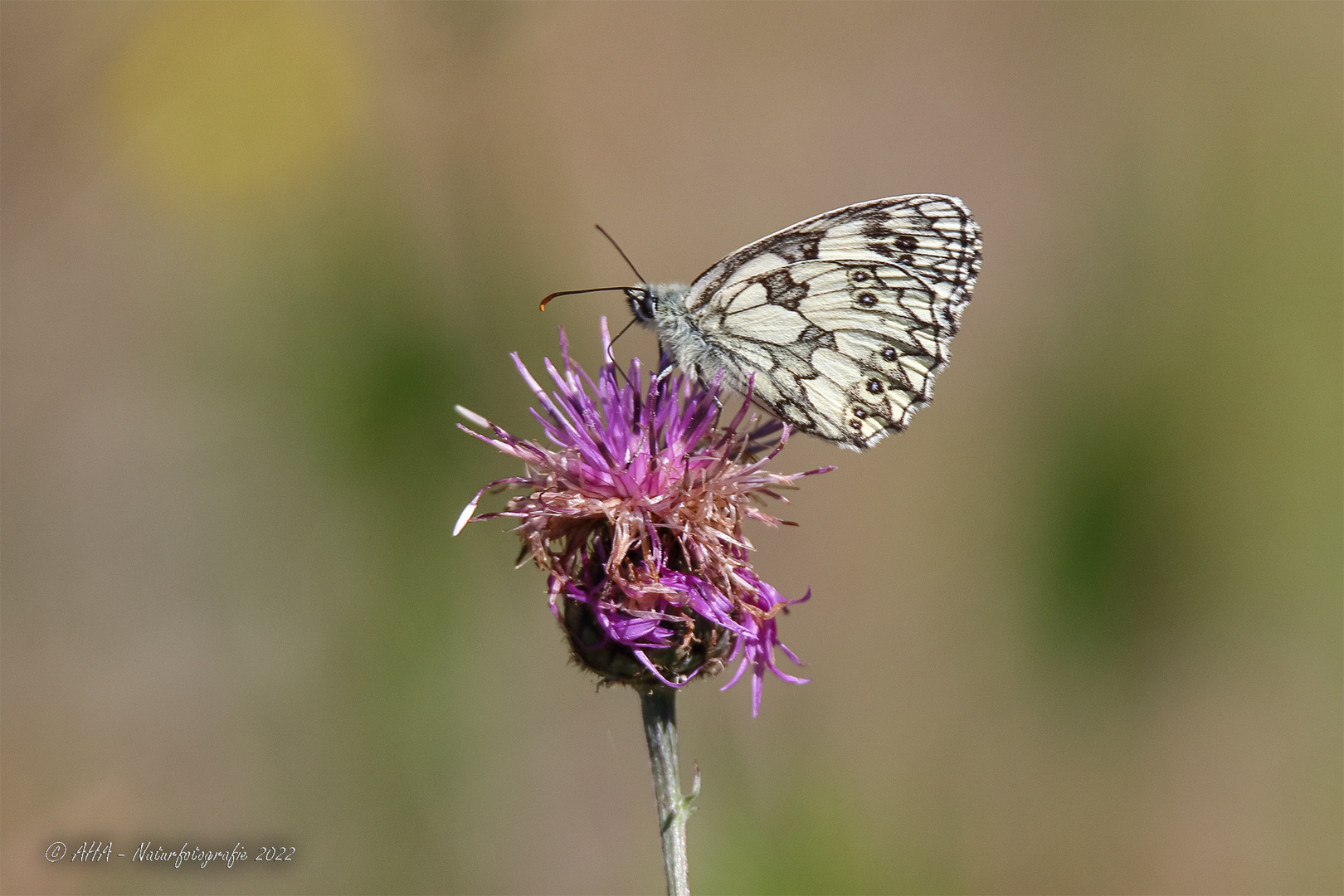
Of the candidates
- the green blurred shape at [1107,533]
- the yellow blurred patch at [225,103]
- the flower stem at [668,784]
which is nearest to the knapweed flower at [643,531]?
the flower stem at [668,784]

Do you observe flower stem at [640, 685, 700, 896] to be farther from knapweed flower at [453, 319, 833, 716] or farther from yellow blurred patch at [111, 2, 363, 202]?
yellow blurred patch at [111, 2, 363, 202]

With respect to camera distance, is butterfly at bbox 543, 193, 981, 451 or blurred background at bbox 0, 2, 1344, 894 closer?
butterfly at bbox 543, 193, 981, 451

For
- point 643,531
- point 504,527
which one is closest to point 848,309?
point 643,531

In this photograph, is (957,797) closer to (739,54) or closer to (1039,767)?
(1039,767)

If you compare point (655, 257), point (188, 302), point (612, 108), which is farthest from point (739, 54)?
point (188, 302)

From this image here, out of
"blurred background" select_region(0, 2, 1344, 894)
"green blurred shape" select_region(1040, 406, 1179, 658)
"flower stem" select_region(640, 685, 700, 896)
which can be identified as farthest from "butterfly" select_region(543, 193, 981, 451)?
"green blurred shape" select_region(1040, 406, 1179, 658)

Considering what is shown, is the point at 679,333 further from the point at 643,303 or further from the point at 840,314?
the point at 840,314
